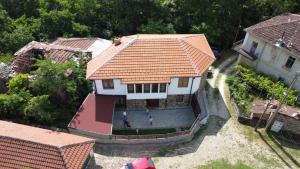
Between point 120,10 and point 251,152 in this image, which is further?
point 120,10

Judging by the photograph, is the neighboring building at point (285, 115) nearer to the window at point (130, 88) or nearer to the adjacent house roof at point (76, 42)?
the window at point (130, 88)

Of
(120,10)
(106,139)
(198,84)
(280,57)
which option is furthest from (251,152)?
(120,10)

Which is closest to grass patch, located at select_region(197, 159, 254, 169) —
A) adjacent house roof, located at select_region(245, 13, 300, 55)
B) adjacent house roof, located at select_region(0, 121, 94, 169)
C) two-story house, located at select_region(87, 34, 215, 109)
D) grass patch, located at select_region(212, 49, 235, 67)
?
two-story house, located at select_region(87, 34, 215, 109)

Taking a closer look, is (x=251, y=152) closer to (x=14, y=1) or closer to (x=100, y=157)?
(x=100, y=157)

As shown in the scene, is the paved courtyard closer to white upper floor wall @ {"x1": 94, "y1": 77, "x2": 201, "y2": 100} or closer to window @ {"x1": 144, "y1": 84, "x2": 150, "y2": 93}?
white upper floor wall @ {"x1": 94, "y1": 77, "x2": 201, "y2": 100}

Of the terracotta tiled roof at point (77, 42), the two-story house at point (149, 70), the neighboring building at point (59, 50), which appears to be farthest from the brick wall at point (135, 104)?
the terracotta tiled roof at point (77, 42)

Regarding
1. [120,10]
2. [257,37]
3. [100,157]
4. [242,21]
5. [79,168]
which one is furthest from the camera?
[242,21]
